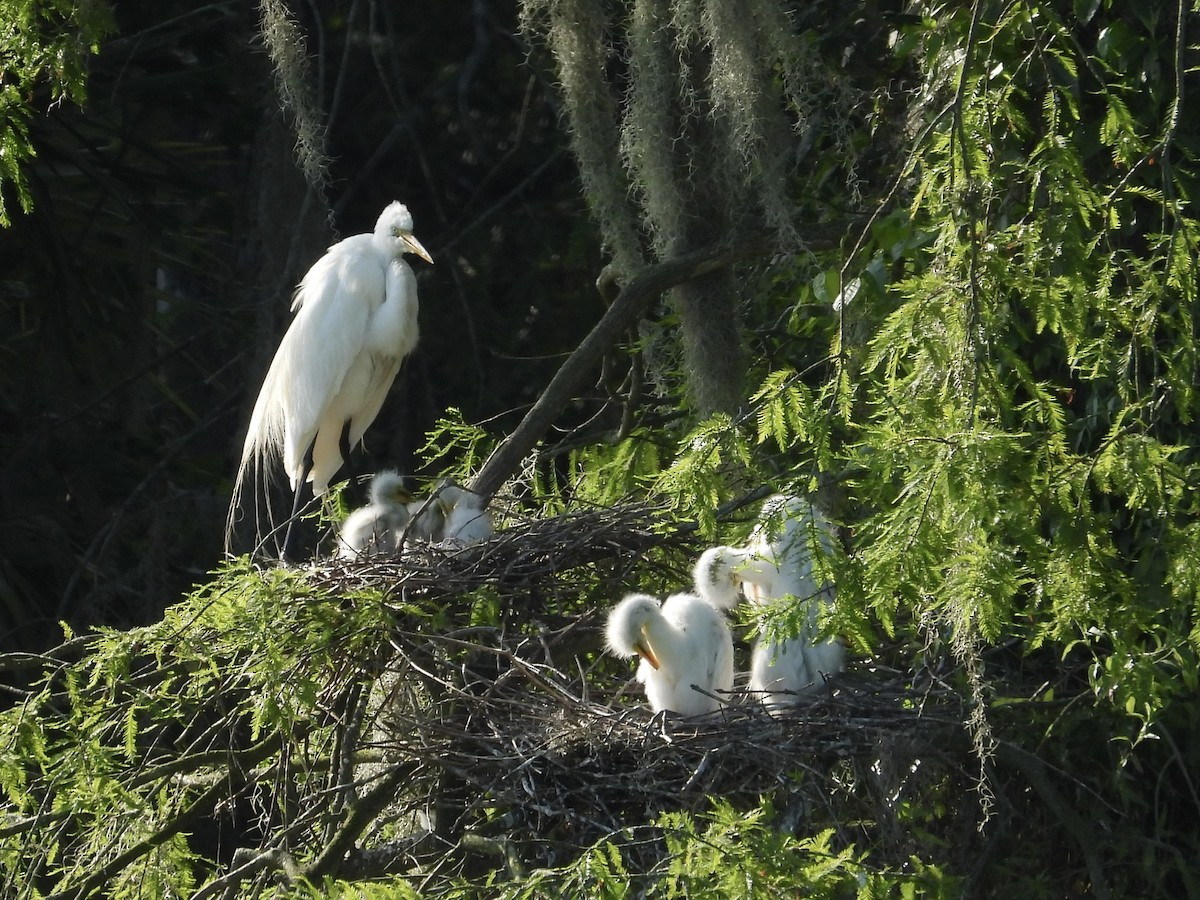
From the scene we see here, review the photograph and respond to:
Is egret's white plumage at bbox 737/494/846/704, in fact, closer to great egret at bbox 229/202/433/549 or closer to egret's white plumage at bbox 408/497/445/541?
egret's white plumage at bbox 408/497/445/541

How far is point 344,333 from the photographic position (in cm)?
465

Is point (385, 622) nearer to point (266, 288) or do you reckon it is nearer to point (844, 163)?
point (844, 163)

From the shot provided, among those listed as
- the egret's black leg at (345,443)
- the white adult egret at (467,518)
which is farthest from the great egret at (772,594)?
the egret's black leg at (345,443)

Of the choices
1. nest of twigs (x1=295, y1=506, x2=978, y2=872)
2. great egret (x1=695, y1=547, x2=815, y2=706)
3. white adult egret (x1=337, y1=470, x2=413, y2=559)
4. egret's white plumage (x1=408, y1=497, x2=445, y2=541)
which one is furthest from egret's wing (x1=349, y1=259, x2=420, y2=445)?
great egret (x1=695, y1=547, x2=815, y2=706)

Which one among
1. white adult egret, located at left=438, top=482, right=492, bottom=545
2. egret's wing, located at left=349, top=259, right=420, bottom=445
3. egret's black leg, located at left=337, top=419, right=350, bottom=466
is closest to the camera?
white adult egret, located at left=438, top=482, right=492, bottom=545

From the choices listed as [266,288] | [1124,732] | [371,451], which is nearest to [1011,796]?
[1124,732]

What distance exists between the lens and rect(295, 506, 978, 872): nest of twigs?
112 inches

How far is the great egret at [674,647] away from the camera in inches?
124

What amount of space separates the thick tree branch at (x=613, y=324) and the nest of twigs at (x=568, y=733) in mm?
337

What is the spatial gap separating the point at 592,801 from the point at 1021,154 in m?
1.44

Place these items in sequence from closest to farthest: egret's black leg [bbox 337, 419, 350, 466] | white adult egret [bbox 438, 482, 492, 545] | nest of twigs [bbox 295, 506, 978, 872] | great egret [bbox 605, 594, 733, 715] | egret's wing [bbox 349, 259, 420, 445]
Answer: nest of twigs [bbox 295, 506, 978, 872] → great egret [bbox 605, 594, 733, 715] → white adult egret [bbox 438, 482, 492, 545] → egret's wing [bbox 349, 259, 420, 445] → egret's black leg [bbox 337, 419, 350, 466]

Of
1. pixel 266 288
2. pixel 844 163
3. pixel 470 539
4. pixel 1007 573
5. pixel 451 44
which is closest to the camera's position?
pixel 1007 573

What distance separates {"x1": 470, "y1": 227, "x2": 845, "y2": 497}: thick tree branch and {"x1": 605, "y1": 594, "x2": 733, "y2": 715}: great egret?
0.69 metres

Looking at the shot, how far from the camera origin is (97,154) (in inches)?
217
